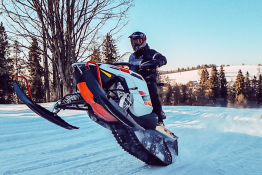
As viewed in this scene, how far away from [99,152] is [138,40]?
2.13 m

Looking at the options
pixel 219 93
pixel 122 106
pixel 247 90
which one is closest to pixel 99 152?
pixel 122 106

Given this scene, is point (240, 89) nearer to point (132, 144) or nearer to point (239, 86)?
point (239, 86)

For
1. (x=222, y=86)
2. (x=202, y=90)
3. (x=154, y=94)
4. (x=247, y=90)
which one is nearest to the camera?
(x=154, y=94)

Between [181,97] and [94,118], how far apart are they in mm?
62821

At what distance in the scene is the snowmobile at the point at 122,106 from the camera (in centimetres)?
256

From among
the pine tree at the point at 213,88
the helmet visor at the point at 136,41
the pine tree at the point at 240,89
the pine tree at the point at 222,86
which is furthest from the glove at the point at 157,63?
the pine tree at the point at 240,89

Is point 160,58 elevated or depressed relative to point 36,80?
depressed

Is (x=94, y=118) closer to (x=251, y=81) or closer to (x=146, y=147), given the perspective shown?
(x=146, y=147)

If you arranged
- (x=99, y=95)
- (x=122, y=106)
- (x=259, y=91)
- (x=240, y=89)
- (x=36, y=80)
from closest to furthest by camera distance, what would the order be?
(x=99, y=95) < (x=122, y=106) < (x=36, y=80) < (x=240, y=89) < (x=259, y=91)

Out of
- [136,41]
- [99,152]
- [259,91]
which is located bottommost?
[259,91]

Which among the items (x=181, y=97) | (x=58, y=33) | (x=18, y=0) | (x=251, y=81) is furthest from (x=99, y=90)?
(x=251, y=81)

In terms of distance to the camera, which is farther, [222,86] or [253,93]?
[253,93]

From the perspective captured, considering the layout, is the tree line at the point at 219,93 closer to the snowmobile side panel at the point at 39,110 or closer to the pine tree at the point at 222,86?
the pine tree at the point at 222,86

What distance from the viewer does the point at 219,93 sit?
202 ft
